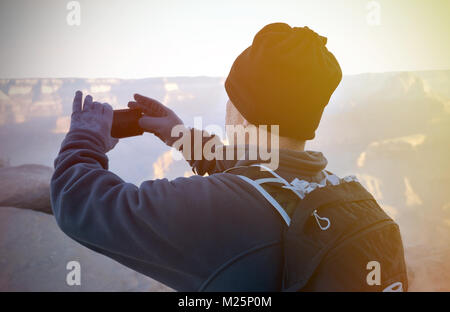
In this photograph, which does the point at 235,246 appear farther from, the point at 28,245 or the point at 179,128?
the point at 28,245

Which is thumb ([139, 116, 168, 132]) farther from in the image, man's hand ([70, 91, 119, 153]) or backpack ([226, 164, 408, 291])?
backpack ([226, 164, 408, 291])

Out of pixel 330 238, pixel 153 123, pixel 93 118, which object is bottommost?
pixel 330 238

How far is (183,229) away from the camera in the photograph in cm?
54

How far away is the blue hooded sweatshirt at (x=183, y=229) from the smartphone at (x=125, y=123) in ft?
1.39

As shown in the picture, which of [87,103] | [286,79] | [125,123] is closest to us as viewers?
[286,79]

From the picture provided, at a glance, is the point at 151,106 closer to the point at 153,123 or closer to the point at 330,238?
the point at 153,123

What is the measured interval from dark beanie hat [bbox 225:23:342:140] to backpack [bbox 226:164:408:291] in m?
0.20

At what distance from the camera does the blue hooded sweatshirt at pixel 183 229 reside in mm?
541

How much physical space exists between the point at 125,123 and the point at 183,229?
651mm

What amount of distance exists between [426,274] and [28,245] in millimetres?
5490

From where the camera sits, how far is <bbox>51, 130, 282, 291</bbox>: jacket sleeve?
54 cm

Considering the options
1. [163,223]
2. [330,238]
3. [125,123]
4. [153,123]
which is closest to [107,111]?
[125,123]

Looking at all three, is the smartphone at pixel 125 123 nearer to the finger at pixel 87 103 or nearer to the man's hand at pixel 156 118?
the man's hand at pixel 156 118

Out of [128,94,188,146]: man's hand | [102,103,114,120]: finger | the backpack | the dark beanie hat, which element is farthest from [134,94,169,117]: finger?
the backpack
